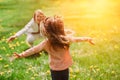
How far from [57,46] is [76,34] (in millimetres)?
2129

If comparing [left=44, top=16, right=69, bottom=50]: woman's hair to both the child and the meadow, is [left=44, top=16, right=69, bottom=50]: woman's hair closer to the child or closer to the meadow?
the child

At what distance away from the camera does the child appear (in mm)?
3752

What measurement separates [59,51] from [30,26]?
1.73 meters

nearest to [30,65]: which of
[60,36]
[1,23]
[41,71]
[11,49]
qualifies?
[41,71]

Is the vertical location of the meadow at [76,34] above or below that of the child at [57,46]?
below

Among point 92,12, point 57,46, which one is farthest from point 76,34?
point 57,46

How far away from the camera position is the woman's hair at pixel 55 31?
12.2ft

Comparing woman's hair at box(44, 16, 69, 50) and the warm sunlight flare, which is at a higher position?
woman's hair at box(44, 16, 69, 50)

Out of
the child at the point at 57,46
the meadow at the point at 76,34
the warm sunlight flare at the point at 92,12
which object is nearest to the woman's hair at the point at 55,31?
the child at the point at 57,46

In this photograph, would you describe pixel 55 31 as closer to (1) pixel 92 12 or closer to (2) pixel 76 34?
(2) pixel 76 34

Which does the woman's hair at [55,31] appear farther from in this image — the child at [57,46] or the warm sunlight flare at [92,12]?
the warm sunlight flare at [92,12]

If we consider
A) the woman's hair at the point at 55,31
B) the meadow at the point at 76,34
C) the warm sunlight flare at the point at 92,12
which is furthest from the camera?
the warm sunlight flare at the point at 92,12

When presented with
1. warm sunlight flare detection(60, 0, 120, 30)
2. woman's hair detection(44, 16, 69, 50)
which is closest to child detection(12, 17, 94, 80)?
woman's hair detection(44, 16, 69, 50)

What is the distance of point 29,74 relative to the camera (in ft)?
16.0
